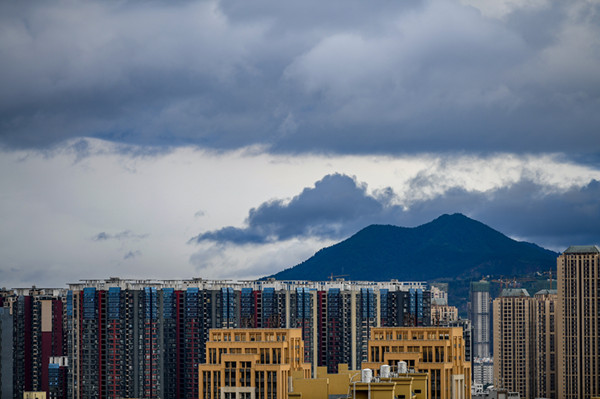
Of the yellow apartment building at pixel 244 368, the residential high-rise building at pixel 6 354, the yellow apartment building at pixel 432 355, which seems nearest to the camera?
the yellow apartment building at pixel 432 355

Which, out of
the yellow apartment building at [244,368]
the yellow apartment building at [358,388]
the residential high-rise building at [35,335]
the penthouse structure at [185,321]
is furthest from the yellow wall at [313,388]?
the residential high-rise building at [35,335]

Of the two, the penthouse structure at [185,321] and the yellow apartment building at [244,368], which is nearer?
the yellow apartment building at [244,368]

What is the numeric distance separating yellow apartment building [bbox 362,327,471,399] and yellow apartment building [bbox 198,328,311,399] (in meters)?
6.91

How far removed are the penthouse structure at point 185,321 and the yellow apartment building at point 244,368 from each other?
2173 inches

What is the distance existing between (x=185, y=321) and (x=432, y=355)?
232 feet

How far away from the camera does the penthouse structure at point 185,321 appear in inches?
5531

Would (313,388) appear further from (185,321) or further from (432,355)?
(185,321)

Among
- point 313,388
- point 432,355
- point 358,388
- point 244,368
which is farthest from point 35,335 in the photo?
point 358,388

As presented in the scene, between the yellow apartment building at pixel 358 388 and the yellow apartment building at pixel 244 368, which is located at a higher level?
the yellow apartment building at pixel 358 388

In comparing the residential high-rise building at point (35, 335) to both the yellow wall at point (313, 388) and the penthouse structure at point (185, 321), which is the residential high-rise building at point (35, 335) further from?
the yellow wall at point (313, 388)

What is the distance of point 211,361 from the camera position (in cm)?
8362

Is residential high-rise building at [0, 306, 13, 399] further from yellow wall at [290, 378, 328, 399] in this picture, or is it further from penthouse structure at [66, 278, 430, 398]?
yellow wall at [290, 378, 328, 399]

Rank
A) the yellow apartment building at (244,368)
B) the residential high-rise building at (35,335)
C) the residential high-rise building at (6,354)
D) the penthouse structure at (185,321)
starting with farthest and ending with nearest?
1. the residential high-rise building at (35,335)
2. the residential high-rise building at (6,354)
3. the penthouse structure at (185,321)
4. the yellow apartment building at (244,368)

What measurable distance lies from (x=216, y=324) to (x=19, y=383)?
30128 millimetres
